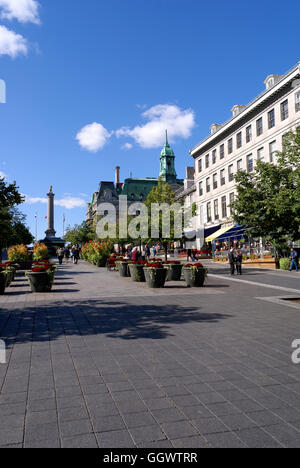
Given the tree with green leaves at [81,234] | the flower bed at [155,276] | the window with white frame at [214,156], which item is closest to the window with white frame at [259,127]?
the window with white frame at [214,156]

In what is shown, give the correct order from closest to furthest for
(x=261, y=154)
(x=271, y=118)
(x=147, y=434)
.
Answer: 1. (x=147, y=434)
2. (x=271, y=118)
3. (x=261, y=154)

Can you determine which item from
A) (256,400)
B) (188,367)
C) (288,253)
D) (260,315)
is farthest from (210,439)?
(288,253)

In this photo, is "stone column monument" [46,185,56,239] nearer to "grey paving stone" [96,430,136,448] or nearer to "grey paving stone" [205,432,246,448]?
"grey paving stone" [96,430,136,448]

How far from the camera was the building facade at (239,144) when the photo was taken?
31.2m

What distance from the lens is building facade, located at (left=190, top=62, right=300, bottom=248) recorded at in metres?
31.2

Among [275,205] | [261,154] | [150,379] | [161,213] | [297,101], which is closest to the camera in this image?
[150,379]

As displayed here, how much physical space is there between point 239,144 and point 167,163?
68.0 meters

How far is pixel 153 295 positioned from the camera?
1187 cm

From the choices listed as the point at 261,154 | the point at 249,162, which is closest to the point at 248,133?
the point at 249,162

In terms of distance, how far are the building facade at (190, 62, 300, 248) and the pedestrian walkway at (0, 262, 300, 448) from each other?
742 inches

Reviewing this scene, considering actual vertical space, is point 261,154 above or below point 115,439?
above

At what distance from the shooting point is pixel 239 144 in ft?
129

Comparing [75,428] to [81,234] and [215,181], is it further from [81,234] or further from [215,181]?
[81,234]

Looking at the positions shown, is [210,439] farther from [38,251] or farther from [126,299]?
[38,251]
